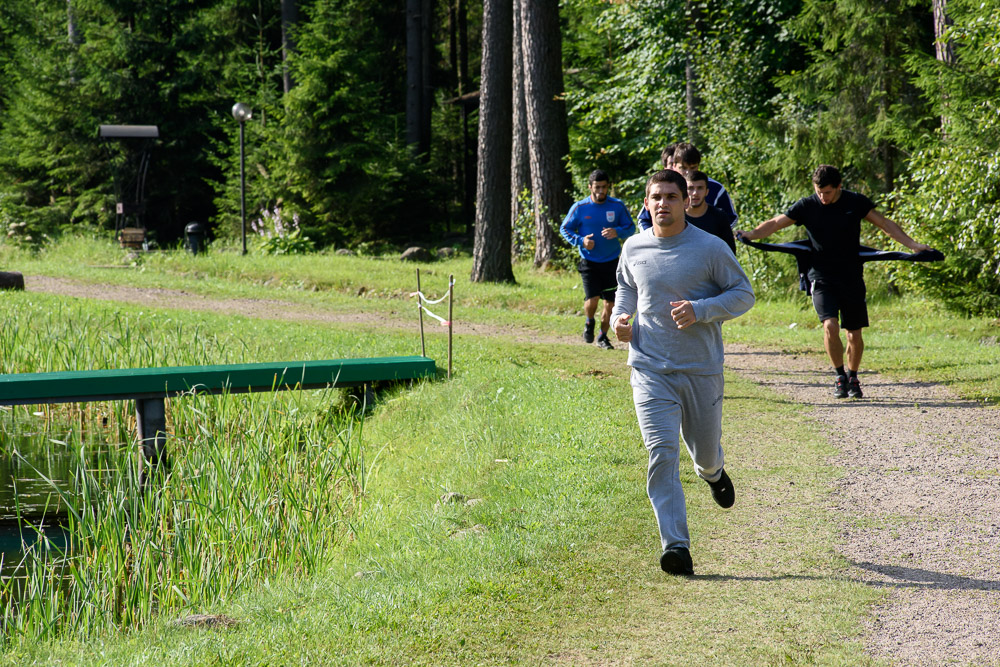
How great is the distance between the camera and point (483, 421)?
866cm

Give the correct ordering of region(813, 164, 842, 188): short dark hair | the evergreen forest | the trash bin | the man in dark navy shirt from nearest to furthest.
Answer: the man in dark navy shirt, region(813, 164, 842, 188): short dark hair, the evergreen forest, the trash bin

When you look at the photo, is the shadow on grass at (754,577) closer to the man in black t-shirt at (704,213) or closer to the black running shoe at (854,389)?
the man in black t-shirt at (704,213)

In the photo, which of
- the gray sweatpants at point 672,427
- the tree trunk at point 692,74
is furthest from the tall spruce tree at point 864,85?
the gray sweatpants at point 672,427

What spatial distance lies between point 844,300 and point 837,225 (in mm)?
636

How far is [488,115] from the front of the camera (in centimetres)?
2003

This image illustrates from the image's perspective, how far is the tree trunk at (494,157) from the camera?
1969cm

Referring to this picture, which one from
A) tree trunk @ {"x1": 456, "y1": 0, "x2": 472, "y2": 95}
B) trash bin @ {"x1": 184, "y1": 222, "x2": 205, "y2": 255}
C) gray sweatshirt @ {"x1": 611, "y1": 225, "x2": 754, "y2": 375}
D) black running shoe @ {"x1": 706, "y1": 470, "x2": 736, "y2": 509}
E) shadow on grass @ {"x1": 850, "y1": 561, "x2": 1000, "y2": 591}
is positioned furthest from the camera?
tree trunk @ {"x1": 456, "y1": 0, "x2": 472, "y2": 95}

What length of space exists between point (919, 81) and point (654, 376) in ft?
37.1

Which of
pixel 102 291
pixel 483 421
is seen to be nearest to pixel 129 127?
pixel 102 291

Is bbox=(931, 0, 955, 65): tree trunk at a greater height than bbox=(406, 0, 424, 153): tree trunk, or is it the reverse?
bbox=(406, 0, 424, 153): tree trunk

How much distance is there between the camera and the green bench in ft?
29.9

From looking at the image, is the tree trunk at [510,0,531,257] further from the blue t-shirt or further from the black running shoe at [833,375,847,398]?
the black running shoe at [833,375,847,398]

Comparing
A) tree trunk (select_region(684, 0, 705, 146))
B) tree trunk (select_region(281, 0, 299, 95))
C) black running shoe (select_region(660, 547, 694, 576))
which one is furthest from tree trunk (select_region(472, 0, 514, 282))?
black running shoe (select_region(660, 547, 694, 576))

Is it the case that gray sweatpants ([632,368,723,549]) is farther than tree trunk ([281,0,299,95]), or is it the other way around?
tree trunk ([281,0,299,95])
